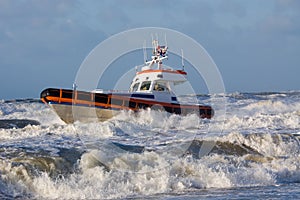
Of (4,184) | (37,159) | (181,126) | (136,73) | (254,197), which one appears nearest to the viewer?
(254,197)

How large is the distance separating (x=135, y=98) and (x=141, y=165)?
10.2 m

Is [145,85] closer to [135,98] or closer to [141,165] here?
[135,98]

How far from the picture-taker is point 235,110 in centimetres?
3553

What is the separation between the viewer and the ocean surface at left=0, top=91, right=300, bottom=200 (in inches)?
395

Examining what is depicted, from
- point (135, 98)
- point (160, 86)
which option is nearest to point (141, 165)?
point (135, 98)

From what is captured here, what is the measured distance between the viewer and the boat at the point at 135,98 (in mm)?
20797

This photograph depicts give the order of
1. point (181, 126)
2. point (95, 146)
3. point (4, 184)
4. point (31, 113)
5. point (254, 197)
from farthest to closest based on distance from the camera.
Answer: point (31, 113) < point (181, 126) < point (95, 146) < point (4, 184) < point (254, 197)

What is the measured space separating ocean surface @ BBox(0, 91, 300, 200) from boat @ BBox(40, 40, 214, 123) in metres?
2.03

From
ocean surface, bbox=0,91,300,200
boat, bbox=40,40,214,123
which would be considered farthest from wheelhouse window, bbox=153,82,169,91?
ocean surface, bbox=0,91,300,200

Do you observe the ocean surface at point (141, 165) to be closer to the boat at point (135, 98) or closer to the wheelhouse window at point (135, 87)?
the boat at point (135, 98)

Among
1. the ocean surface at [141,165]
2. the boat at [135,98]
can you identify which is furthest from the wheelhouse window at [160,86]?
the ocean surface at [141,165]

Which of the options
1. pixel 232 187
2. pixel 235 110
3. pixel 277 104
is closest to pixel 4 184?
pixel 232 187

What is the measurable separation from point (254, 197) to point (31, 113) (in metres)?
26.5

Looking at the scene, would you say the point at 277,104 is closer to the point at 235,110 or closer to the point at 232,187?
the point at 235,110
